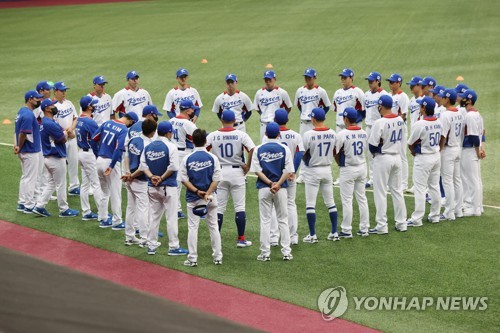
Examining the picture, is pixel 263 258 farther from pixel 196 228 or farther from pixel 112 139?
pixel 112 139

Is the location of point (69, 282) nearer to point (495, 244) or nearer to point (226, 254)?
point (226, 254)

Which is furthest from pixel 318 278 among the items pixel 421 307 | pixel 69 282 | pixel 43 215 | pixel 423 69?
pixel 423 69

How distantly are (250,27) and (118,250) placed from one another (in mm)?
20458

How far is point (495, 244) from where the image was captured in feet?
33.2

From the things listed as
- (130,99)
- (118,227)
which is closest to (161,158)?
(118,227)

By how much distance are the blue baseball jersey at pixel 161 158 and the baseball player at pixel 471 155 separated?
4.71 metres

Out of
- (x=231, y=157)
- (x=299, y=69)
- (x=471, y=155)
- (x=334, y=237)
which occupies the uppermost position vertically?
(x=231, y=157)

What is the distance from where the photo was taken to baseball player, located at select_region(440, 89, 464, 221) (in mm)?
11164

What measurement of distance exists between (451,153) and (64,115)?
6329 millimetres

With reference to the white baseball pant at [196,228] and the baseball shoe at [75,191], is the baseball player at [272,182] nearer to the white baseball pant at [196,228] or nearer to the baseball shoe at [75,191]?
the white baseball pant at [196,228]

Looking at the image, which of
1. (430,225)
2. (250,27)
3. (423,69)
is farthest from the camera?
(250,27)

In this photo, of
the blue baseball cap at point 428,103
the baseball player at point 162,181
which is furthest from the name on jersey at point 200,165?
the blue baseball cap at point 428,103

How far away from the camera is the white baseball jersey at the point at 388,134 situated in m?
10.6

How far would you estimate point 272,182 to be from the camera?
9.55 metres
